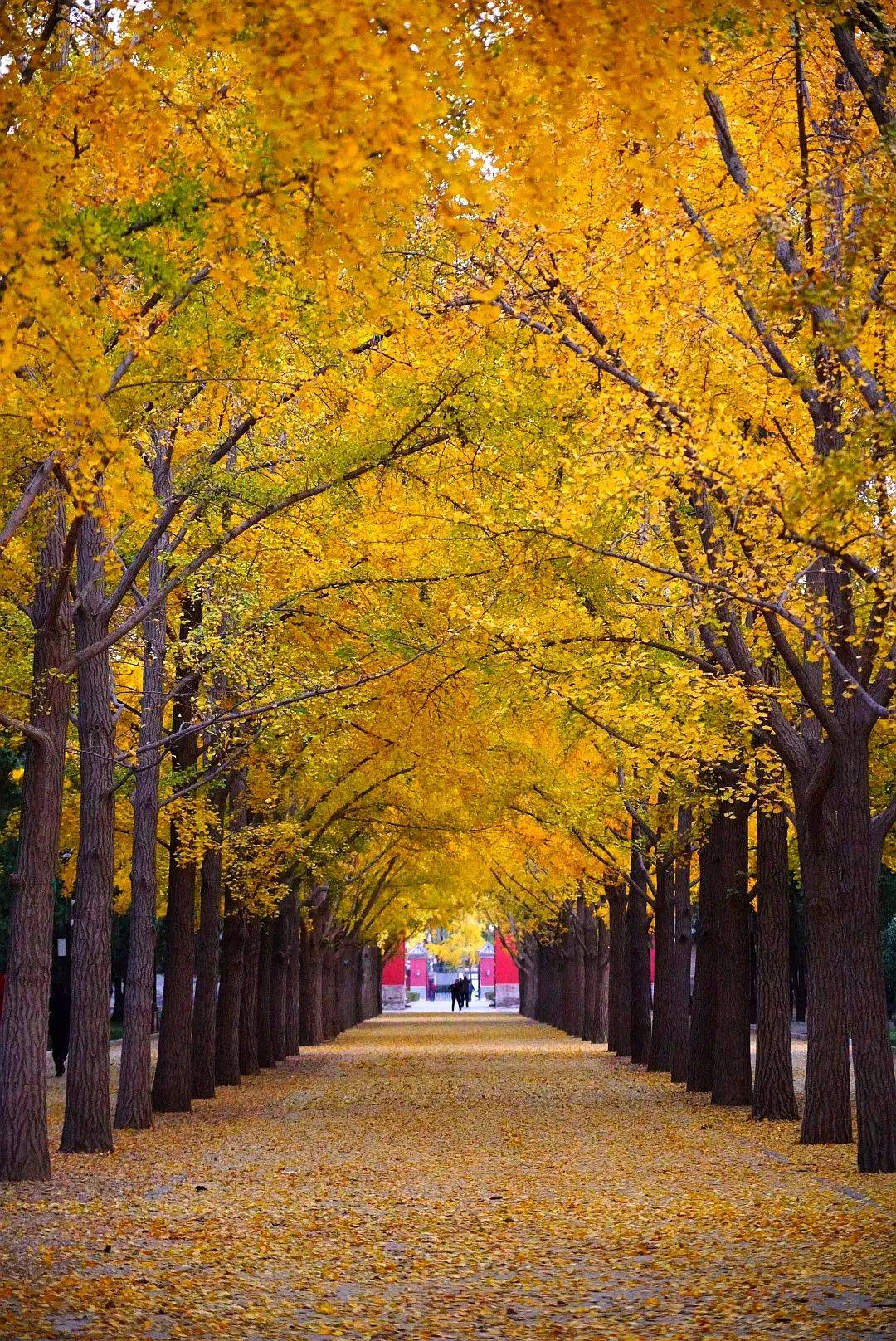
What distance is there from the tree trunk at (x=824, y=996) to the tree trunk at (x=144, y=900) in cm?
719

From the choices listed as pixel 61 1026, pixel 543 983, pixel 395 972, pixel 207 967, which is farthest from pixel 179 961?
pixel 395 972

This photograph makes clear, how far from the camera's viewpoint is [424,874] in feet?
167

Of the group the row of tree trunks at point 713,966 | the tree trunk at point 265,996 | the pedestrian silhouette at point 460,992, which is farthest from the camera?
the pedestrian silhouette at point 460,992

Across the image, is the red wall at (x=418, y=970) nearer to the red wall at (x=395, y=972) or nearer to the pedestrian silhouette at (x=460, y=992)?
the red wall at (x=395, y=972)

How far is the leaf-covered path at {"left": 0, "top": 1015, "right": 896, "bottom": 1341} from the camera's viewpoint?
7949 mm

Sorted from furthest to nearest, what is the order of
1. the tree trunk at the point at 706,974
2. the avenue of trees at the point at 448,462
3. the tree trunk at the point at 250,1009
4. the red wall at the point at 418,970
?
1. the red wall at the point at 418,970
2. the tree trunk at the point at 250,1009
3. the tree trunk at the point at 706,974
4. the avenue of trees at the point at 448,462

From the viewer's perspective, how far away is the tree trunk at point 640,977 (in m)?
31.6

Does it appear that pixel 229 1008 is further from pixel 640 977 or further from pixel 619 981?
pixel 619 981

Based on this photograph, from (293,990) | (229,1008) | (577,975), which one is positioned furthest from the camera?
(577,975)

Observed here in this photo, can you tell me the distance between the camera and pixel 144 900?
18.5 metres

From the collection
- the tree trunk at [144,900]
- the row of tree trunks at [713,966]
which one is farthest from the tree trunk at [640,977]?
the tree trunk at [144,900]

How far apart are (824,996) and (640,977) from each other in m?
15.5

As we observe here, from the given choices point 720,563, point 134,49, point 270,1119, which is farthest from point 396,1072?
point 134,49

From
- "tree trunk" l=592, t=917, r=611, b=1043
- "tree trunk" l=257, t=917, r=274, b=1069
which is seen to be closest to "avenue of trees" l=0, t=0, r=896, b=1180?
"tree trunk" l=257, t=917, r=274, b=1069
